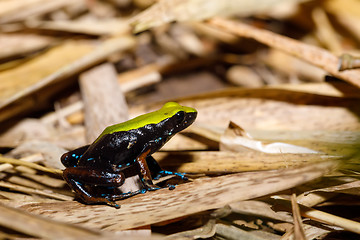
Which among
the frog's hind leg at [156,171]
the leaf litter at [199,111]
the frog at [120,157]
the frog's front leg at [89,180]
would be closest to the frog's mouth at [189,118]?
the frog at [120,157]

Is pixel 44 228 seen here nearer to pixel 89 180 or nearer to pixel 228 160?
pixel 89 180

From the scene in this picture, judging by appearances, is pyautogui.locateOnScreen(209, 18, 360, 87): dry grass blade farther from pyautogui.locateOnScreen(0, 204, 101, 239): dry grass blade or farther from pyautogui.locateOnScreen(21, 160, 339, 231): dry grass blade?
pyautogui.locateOnScreen(0, 204, 101, 239): dry grass blade

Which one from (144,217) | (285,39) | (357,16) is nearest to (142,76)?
(285,39)

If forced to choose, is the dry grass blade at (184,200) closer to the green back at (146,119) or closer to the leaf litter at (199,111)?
the leaf litter at (199,111)

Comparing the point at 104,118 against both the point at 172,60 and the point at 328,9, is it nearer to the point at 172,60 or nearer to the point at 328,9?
the point at 172,60

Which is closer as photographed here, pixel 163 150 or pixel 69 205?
pixel 69 205
